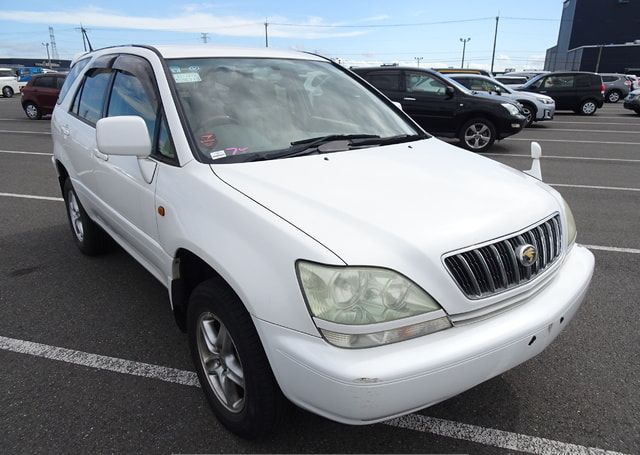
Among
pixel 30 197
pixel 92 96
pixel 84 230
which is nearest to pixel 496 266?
pixel 92 96

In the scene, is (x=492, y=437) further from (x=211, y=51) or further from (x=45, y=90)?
(x=45, y=90)

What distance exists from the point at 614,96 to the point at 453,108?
71.9 ft

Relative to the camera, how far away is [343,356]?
1575 mm

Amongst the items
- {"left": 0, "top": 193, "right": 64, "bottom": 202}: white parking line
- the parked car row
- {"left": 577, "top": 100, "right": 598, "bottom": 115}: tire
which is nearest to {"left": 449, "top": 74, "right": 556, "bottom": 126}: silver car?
the parked car row

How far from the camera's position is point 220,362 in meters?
2.19

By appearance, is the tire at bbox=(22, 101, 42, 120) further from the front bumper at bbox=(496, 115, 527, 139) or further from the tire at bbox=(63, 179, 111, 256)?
the front bumper at bbox=(496, 115, 527, 139)

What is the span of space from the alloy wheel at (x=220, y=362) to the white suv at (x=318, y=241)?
0.03 feet

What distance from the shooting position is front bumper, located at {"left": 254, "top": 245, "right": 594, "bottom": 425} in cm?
155

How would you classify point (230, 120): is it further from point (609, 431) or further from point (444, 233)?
point (609, 431)

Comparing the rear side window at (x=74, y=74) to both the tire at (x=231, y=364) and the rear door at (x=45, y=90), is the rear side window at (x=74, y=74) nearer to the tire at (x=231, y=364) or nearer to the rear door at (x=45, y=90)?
the tire at (x=231, y=364)

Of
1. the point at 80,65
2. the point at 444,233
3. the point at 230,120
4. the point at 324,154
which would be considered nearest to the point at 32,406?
the point at 230,120

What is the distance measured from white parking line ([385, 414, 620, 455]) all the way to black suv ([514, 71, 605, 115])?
59.6 feet

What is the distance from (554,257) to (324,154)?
1235 mm

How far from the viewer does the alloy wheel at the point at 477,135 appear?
1002cm
